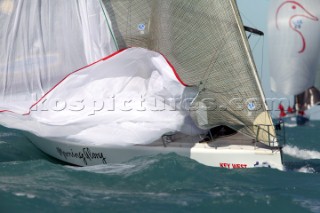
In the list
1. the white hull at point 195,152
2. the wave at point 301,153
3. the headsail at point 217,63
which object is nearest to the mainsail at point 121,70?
the headsail at point 217,63

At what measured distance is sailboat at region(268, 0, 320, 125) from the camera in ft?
88.6

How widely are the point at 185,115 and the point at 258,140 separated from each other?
1737 millimetres

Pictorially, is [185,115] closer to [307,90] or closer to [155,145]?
[155,145]

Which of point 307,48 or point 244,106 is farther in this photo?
point 307,48

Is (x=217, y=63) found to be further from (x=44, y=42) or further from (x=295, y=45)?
(x=295, y=45)

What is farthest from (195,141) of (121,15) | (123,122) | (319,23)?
(319,23)

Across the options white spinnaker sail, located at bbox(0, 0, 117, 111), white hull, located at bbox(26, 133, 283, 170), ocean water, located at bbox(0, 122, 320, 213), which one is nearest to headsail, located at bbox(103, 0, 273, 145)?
white hull, located at bbox(26, 133, 283, 170)

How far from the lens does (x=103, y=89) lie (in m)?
15.1

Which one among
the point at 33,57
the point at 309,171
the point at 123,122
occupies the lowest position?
the point at 309,171

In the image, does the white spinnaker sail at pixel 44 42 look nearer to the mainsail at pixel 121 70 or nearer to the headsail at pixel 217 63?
the mainsail at pixel 121 70

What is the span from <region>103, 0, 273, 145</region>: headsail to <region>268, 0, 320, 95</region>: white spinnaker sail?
1216 centimetres

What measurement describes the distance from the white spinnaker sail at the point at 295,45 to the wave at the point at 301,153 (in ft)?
11.8

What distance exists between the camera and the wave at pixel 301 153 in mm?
21708

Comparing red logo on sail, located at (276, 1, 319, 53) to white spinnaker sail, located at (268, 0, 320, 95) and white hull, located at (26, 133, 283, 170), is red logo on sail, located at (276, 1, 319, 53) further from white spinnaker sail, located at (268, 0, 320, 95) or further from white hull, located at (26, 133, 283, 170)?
white hull, located at (26, 133, 283, 170)
